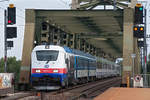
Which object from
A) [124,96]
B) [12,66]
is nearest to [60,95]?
[124,96]

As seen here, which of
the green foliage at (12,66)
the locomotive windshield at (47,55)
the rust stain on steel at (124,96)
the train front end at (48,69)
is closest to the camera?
the rust stain on steel at (124,96)

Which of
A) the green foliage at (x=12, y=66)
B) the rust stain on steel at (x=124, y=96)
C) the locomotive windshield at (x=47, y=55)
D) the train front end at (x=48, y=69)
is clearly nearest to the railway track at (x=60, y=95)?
the train front end at (x=48, y=69)

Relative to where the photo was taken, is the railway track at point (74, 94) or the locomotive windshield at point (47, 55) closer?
the railway track at point (74, 94)

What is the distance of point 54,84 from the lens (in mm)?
25781

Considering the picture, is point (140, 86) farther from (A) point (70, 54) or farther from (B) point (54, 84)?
(B) point (54, 84)

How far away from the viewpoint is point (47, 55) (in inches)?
1031

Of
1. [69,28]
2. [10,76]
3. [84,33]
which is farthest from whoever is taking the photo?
[84,33]

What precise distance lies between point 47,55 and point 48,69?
106 cm

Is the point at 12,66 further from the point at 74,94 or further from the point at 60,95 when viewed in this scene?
the point at 60,95

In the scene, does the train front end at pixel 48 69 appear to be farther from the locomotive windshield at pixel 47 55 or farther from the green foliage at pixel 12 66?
the green foliage at pixel 12 66

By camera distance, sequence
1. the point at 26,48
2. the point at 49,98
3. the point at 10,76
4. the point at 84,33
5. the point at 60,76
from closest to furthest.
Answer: the point at 49,98 < the point at 10,76 < the point at 60,76 < the point at 26,48 < the point at 84,33

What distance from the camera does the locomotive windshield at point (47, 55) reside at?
85.5 feet

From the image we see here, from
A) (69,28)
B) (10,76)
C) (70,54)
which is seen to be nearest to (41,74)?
(10,76)

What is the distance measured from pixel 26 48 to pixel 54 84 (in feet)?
28.6
